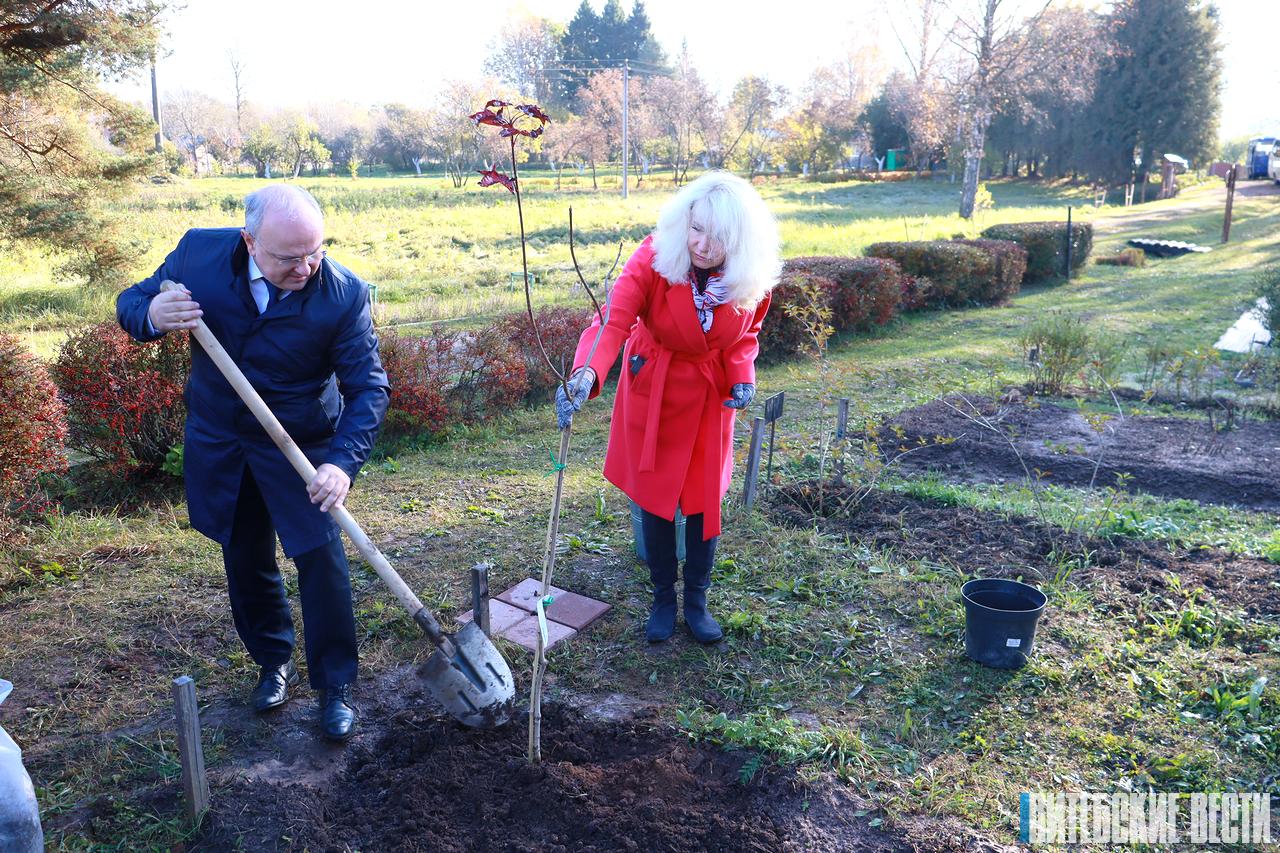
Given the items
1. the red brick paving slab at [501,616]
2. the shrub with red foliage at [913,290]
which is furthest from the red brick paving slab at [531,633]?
the shrub with red foliage at [913,290]

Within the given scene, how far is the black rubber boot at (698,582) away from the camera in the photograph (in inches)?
132

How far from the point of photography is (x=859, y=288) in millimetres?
10273

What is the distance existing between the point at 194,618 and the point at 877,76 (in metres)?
63.8

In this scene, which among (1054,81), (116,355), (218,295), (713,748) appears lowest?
(713,748)

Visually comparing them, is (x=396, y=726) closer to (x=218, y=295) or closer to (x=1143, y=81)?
(x=218, y=295)

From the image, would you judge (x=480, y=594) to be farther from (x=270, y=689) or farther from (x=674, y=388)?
(x=674, y=388)

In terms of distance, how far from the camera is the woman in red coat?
2.92 metres

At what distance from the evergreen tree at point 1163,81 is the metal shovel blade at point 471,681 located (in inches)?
1416

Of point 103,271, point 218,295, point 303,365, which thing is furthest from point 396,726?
point 103,271

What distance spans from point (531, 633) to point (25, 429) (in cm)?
270

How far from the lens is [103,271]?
10812 millimetres

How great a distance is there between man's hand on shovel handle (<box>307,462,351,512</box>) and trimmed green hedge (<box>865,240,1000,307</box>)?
10722 millimetres

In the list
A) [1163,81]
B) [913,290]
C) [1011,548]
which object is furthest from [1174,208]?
[1011,548]

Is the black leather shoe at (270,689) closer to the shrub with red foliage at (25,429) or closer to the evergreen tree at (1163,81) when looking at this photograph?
the shrub with red foliage at (25,429)
